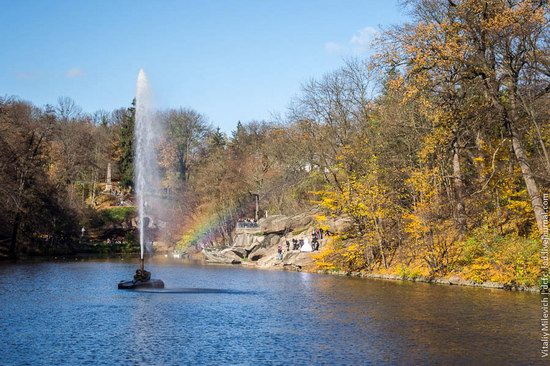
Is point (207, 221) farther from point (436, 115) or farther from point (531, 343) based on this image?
point (531, 343)

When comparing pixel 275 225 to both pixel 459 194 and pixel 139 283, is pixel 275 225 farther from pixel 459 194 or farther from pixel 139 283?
pixel 139 283

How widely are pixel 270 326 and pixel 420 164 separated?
24.6 metres

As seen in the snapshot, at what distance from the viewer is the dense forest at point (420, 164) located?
31.8m

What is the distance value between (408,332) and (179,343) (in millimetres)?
7907

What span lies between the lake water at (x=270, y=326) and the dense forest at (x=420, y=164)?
5.36 meters

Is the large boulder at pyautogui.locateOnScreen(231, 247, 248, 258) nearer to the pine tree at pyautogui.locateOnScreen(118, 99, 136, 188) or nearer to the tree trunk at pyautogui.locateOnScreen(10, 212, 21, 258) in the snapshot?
the tree trunk at pyautogui.locateOnScreen(10, 212, 21, 258)

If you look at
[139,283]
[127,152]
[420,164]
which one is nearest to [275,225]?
[420,164]

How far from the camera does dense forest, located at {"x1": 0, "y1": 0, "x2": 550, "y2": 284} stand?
31.8m

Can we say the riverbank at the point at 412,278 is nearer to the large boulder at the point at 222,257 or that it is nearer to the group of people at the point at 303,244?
the group of people at the point at 303,244

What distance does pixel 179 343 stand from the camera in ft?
65.3

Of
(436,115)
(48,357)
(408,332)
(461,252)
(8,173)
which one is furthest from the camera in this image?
(8,173)

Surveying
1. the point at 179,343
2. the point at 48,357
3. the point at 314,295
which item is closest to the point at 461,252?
the point at 314,295

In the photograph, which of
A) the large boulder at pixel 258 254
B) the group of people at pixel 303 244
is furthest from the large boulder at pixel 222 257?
the group of people at pixel 303 244

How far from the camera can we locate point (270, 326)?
2311cm
